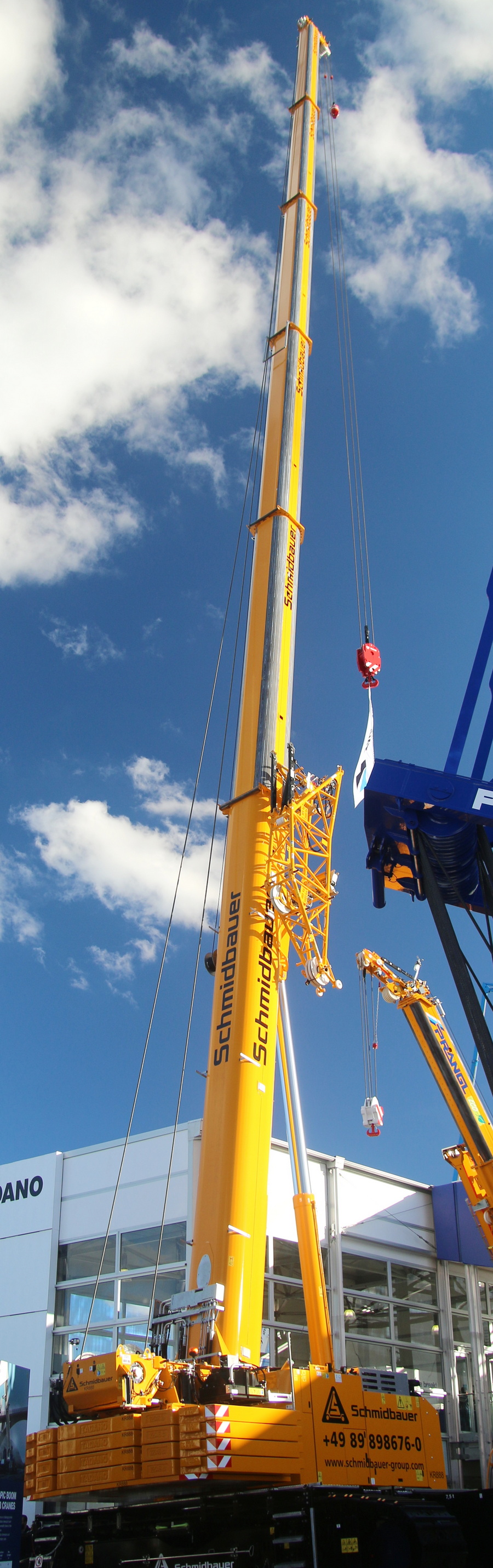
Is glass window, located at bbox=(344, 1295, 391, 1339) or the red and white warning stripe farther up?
glass window, located at bbox=(344, 1295, 391, 1339)

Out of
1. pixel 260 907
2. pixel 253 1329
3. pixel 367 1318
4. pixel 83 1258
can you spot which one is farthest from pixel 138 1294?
pixel 260 907

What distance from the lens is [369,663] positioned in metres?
16.0

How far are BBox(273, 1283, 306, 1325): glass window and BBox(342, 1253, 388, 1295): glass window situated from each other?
1585mm

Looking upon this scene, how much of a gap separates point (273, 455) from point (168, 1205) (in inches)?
517

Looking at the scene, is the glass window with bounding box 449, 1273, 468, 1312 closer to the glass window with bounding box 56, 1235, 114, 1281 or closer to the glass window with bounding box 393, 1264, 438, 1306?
the glass window with bounding box 393, 1264, 438, 1306

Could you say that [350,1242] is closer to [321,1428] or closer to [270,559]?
[321,1428]

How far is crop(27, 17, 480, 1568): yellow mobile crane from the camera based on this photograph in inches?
393

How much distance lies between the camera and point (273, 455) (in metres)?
16.7

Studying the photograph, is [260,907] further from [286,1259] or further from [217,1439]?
[286,1259]

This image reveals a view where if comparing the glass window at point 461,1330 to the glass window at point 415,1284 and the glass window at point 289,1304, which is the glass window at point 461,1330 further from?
the glass window at point 289,1304

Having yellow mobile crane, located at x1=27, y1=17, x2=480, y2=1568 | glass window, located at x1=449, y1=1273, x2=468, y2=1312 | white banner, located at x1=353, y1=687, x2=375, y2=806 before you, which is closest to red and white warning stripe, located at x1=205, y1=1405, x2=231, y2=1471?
yellow mobile crane, located at x1=27, y1=17, x2=480, y2=1568

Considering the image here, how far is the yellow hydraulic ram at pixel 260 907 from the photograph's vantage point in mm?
11367

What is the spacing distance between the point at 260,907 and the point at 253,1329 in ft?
15.1

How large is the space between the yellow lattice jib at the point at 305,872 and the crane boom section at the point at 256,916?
0.46 feet
